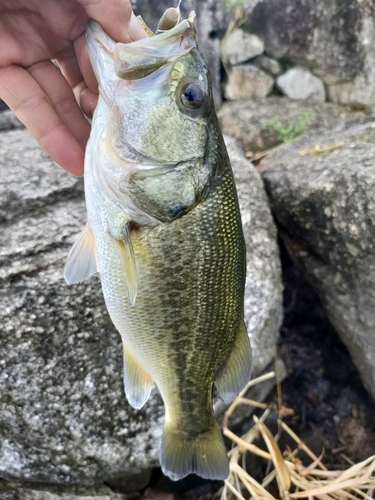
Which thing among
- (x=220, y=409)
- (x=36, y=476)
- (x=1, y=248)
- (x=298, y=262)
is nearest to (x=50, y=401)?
(x=36, y=476)

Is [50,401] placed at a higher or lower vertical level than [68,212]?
lower

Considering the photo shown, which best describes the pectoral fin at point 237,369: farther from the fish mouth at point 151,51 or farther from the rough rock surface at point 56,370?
the fish mouth at point 151,51

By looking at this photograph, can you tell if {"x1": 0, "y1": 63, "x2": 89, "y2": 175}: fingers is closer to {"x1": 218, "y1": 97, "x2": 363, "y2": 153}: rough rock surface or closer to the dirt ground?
the dirt ground

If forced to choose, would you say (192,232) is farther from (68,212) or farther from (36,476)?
(36,476)

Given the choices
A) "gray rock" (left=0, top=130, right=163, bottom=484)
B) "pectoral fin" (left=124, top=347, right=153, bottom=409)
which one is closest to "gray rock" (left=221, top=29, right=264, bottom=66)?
"gray rock" (left=0, top=130, right=163, bottom=484)

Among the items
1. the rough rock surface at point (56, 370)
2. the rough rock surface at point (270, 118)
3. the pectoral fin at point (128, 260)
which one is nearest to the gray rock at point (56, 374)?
the rough rock surface at point (56, 370)

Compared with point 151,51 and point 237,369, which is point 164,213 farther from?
point 237,369

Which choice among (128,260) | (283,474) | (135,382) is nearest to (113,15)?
(128,260)
